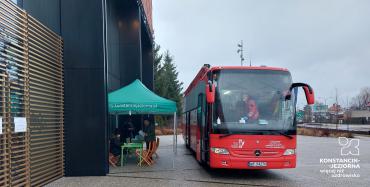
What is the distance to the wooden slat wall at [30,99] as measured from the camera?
8.42 m

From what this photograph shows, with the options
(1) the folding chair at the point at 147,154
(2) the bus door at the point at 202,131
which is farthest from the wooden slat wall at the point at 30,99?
(2) the bus door at the point at 202,131

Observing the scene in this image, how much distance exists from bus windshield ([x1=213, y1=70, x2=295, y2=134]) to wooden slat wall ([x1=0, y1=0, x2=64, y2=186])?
422 centimetres

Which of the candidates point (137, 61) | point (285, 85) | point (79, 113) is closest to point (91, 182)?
point (79, 113)

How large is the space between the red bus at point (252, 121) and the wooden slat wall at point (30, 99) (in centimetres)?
403

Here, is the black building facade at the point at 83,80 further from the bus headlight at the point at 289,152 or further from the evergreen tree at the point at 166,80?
the evergreen tree at the point at 166,80

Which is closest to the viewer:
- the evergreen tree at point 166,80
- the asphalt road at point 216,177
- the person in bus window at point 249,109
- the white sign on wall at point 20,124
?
the white sign on wall at point 20,124

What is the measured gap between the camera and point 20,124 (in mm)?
8945

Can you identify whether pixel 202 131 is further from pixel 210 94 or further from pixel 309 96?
pixel 309 96

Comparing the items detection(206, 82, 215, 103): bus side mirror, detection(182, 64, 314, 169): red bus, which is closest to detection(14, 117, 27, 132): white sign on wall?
detection(206, 82, 215, 103): bus side mirror

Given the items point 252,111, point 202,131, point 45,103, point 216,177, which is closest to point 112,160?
point 202,131

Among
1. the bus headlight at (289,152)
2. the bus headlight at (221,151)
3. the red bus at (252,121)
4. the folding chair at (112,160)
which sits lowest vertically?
the folding chair at (112,160)

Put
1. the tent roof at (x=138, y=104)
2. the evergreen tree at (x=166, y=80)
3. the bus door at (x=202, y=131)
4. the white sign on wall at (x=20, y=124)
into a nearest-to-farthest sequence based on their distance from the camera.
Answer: the white sign on wall at (x=20, y=124) → the bus door at (x=202, y=131) → the tent roof at (x=138, y=104) → the evergreen tree at (x=166, y=80)

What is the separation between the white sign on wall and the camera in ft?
28.7

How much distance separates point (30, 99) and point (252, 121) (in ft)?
18.1
